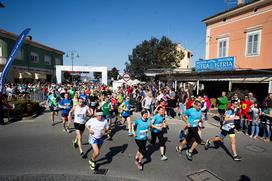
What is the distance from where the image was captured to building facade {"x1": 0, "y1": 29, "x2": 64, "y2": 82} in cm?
2445

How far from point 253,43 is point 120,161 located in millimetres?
14626

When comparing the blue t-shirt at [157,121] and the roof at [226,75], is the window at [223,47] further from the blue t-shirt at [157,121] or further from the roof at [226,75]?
the blue t-shirt at [157,121]

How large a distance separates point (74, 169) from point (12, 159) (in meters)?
2.08

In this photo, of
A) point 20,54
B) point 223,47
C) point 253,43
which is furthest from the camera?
point 20,54

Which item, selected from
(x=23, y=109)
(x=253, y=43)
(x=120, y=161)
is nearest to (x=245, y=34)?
(x=253, y=43)

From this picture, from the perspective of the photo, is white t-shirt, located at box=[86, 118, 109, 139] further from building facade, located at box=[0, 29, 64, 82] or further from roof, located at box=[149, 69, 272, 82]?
building facade, located at box=[0, 29, 64, 82]

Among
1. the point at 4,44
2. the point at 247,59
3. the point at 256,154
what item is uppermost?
the point at 4,44

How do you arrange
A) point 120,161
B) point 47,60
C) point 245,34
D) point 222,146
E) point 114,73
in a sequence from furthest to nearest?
1. point 114,73
2. point 47,60
3. point 245,34
4. point 222,146
5. point 120,161

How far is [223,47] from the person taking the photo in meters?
16.1

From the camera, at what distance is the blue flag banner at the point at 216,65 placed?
12.9 m

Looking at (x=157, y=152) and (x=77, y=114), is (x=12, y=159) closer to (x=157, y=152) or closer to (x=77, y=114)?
(x=77, y=114)

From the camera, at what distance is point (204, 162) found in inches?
195

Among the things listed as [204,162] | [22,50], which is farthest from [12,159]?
[22,50]

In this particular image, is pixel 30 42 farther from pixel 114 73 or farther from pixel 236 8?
pixel 114 73
